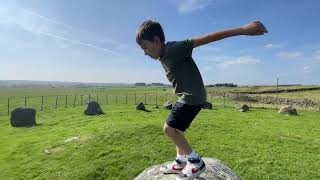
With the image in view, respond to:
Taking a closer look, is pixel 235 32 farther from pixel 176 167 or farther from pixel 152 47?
pixel 176 167

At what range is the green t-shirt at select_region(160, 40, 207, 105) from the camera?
871cm

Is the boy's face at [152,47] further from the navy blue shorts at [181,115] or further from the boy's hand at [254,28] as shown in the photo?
the boy's hand at [254,28]

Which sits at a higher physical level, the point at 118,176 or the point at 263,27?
the point at 263,27

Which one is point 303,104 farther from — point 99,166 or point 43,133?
point 99,166

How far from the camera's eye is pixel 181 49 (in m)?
8.52

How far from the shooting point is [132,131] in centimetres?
2898

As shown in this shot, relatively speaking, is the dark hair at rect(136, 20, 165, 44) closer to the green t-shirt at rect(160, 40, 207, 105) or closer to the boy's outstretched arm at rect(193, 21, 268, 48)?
the green t-shirt at rect(160, 40, 207, 105)

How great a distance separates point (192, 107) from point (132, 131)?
20.3 meters

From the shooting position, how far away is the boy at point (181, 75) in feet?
27.5

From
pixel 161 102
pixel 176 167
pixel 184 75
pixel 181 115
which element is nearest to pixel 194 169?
pixel 176 167

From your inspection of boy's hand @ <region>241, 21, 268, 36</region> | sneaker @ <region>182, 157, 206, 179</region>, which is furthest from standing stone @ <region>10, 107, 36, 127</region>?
boy's hand @ <region>241, 21, 268, 36</region>

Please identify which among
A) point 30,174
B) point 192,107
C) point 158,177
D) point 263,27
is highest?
point 263,27

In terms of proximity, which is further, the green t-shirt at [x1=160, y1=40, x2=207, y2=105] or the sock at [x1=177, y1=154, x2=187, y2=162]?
the sock at [x1=177, y1=154, x2=187, y2=162]

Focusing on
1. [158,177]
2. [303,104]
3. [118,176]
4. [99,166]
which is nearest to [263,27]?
[158,177]
